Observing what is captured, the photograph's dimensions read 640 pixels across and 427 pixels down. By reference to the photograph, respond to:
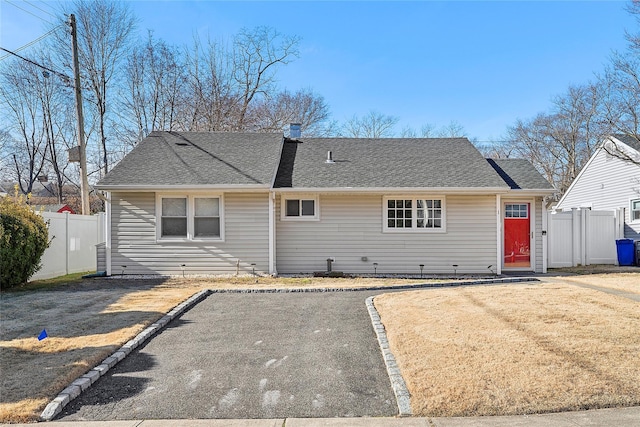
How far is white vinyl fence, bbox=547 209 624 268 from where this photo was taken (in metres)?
14.9

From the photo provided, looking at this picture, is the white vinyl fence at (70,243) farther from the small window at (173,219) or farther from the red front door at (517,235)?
the red front door at (517,235)

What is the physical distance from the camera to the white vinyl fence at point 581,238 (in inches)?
585

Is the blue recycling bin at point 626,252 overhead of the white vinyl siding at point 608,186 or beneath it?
beneath

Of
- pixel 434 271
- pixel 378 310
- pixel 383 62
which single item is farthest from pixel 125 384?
pixel 383 62

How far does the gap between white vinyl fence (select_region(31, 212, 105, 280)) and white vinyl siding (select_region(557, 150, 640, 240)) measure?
20816 millimetres

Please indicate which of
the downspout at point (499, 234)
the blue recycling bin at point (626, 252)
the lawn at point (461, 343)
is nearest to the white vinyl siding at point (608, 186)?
the blue recycling bin at point (626, 252)

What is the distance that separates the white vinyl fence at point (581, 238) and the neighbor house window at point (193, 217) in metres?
11.0

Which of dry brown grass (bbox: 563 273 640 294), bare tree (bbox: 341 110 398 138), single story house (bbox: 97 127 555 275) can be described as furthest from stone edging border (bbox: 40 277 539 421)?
bare tree (bbox: 341 110 398 138)

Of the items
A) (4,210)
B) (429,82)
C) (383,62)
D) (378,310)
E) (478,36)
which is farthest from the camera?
(429,82)

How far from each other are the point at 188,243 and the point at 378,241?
5.63m

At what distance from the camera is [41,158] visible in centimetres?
3017

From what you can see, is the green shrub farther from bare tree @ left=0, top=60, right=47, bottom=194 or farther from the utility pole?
bare tree @ left=0, top=60, right=47, bottom=194

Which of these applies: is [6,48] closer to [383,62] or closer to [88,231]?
[88,231]

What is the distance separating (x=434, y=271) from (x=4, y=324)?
1032 centimetres
